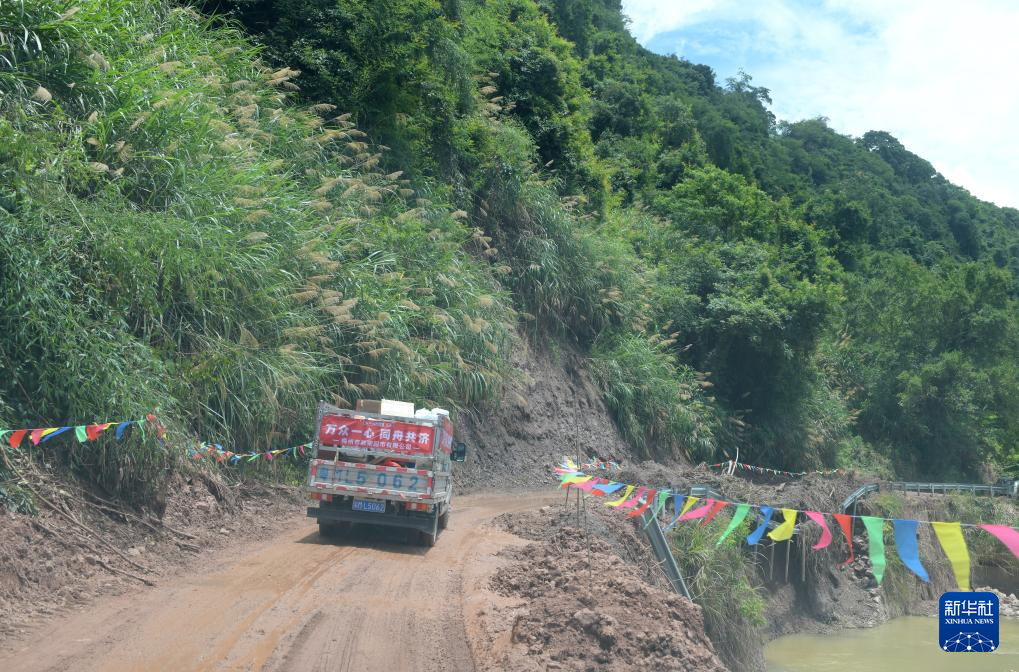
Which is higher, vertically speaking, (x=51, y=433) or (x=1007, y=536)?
(x=1007, y=536)

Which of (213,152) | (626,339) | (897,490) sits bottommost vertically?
(897,490)

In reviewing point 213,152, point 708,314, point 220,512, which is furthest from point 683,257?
point 220,512

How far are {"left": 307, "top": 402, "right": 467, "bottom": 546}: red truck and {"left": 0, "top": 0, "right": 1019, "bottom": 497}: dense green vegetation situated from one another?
2.00m

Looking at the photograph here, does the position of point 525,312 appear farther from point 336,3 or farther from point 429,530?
point 429,530

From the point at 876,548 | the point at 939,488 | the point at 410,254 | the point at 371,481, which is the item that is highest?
the point at 410,254

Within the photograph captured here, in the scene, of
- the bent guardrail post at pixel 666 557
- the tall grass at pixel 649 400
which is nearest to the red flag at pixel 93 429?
the bent guardrail post at pixel 666 557

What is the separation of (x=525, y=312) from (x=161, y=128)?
1322 cm

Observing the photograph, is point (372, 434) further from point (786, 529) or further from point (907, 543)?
point (907, 543)

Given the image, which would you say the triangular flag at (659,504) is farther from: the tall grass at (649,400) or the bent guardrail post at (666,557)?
the tall grass at (649,400)

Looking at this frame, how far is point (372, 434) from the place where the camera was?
39.0ft

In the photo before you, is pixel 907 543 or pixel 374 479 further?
pixel 374 479

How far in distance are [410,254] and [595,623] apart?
44.1 ft

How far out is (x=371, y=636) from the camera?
7.57 metres

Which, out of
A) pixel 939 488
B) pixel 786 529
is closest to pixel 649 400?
pixel 939 488
